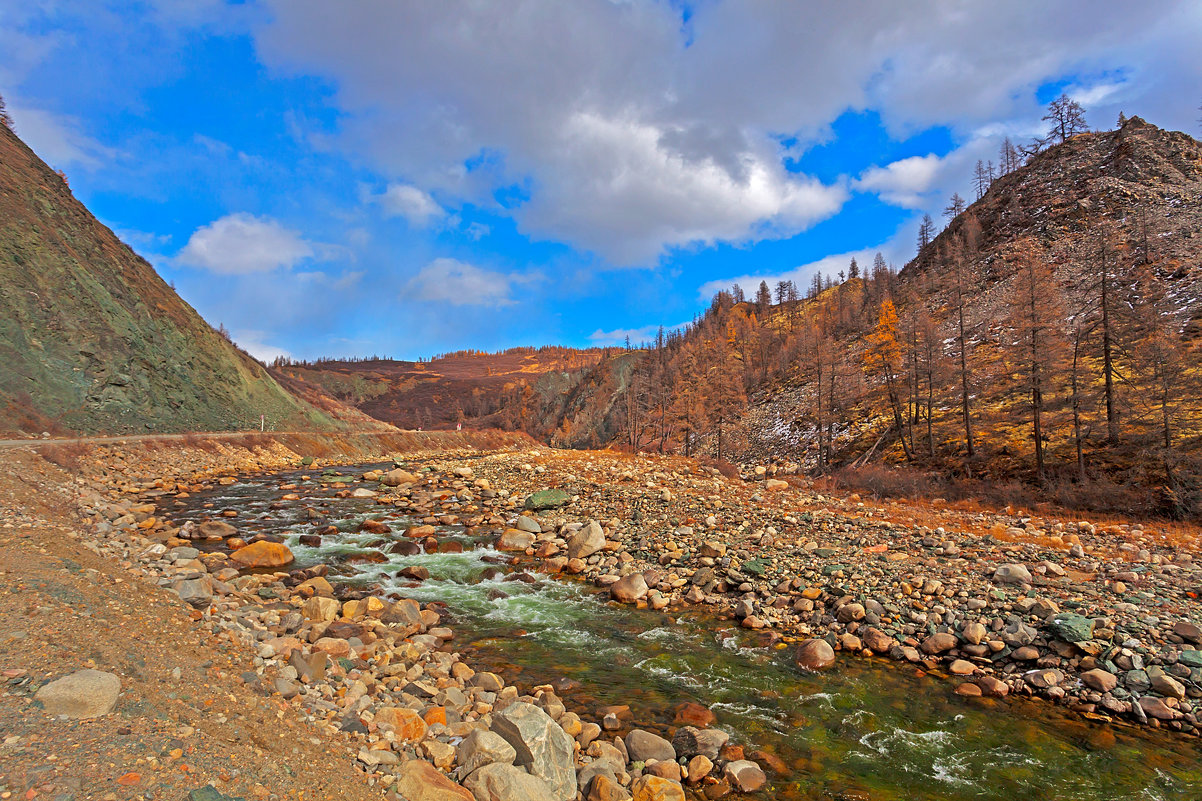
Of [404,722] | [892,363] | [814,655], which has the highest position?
[892,363]

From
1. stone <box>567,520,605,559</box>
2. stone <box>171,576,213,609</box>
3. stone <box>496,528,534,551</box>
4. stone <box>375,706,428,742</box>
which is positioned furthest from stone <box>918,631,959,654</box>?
stone <box>171,576,213,609</box>

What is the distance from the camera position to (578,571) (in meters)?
14.7

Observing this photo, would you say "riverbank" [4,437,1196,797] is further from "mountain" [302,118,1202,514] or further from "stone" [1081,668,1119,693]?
"mountain" [302,118,1202,514]

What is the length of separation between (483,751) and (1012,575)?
12.7 m

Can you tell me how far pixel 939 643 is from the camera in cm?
985

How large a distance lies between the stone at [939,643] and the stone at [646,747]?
249 inches

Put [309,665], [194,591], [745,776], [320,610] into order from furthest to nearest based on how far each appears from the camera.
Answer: [320,610] → [194,591] → [309,665] → [745,776]

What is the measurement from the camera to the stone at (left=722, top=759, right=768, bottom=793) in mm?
6301

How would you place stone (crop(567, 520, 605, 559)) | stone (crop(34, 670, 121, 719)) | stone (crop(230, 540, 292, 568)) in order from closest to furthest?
stone (crop(34, 670, 121, 719)) → stone (crop(230, 540, 292, 568)) → stone (crop(567, 520, 605, 559))

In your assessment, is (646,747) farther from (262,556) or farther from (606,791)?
(262,556)

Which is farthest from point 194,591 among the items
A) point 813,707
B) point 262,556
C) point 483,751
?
point 813,707

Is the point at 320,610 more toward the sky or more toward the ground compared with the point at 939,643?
more toward the sky

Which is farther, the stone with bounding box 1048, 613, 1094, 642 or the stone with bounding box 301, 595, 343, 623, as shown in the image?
the stone with bounding box 301, 595, 343, 623

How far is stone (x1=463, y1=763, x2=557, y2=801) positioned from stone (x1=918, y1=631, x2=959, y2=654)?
844 cm
